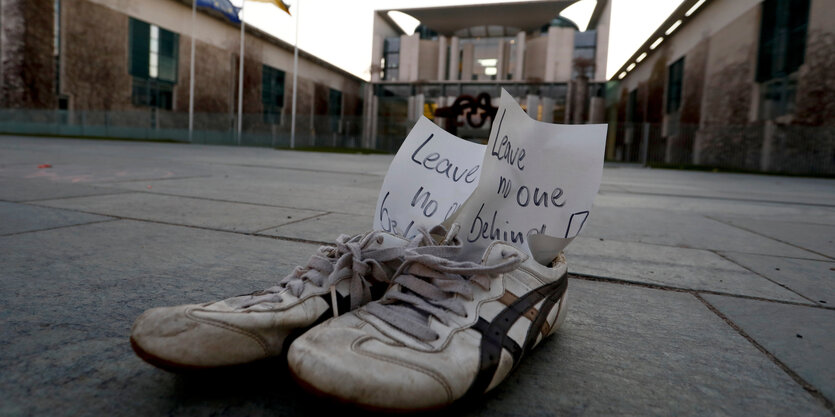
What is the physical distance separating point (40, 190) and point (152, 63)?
23.9 m

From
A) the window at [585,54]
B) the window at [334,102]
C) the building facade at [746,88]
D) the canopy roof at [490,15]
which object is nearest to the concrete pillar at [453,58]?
the canopy roof at [490,15]

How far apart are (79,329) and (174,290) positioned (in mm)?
296

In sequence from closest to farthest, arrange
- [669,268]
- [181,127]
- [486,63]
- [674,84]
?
[669,268] → [674,84] → [181,127] → [486,63]

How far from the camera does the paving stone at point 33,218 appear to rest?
6.29ft

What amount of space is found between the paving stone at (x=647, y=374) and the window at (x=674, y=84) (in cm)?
2549

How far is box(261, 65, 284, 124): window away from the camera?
30875 mm

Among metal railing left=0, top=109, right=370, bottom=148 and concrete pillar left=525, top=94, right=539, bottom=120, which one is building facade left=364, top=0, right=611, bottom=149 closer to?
concrete pillar left=525, top=94, right=539, bottom=120

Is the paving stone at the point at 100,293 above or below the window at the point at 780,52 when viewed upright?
below

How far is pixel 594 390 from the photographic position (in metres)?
0.82

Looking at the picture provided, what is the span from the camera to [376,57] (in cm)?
3581

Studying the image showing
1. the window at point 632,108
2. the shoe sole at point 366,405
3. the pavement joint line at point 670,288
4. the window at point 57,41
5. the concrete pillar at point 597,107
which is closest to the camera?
the shoe sole at point 366,405

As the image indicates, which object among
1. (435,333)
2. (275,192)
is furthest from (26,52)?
(435,333)

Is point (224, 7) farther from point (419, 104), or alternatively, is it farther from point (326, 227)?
point (326, 227)

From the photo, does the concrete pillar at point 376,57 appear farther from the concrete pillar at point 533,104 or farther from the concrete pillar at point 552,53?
the concrete pillar at point 552,53
